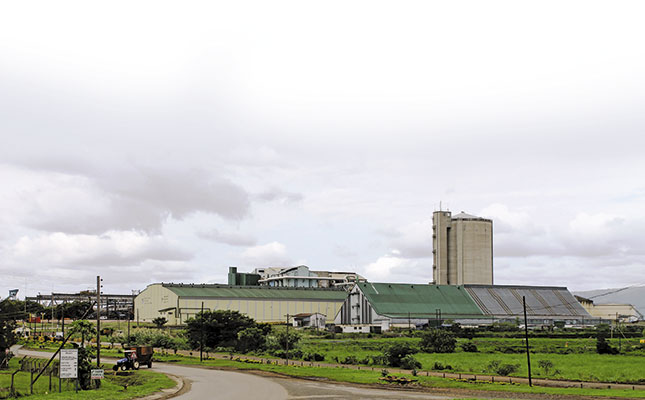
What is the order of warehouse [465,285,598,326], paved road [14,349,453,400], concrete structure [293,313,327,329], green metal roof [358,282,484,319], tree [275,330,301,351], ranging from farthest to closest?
warehouse [465,285,598,326] < green metal roof [358,282,484,319] < concrete structure [293,313,327,329] < tree [275,330,301,351] < paved road [14,349,453,400]

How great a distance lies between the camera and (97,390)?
4459 centimetres

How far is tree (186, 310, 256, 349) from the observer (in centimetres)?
9975

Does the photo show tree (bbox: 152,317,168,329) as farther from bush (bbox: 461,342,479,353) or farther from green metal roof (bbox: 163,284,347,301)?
bush (bbox: 461,342,479,353)

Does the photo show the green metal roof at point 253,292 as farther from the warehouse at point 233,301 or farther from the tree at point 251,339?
the tree at point 251,339

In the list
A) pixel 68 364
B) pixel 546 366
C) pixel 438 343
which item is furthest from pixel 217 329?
pixel 68 364

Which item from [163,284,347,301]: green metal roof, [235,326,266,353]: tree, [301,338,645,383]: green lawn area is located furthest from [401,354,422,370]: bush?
[163,284,347,301]: green metal roof

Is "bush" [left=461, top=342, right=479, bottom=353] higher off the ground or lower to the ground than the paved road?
lower

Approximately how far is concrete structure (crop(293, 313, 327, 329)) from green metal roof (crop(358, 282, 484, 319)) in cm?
1240

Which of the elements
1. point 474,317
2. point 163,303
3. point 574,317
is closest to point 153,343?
point 163,303

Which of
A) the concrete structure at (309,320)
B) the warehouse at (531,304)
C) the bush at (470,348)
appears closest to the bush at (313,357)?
the bush at (470,348)

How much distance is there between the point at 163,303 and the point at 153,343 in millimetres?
52290

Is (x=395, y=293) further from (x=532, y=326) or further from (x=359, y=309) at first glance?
(x=532, y=326)

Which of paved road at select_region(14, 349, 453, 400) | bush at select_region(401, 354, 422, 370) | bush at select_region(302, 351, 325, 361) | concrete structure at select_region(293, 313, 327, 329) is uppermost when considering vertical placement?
paved road at select_region(14, 349, 453, 400)

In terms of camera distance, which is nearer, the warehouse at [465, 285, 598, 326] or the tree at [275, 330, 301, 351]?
the tree at [275, 330, 301, 351]
